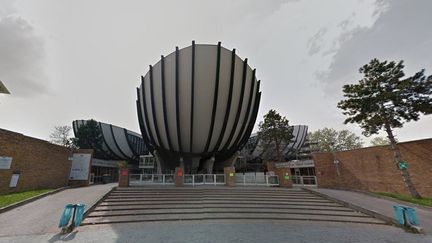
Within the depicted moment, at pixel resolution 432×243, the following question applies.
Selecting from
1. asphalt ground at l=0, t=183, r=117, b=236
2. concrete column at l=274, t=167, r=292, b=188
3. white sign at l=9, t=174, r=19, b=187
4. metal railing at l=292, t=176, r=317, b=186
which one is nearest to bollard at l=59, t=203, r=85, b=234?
asphalt ground at l=0, t=183, r=117, b=236

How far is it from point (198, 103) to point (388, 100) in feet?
50.2

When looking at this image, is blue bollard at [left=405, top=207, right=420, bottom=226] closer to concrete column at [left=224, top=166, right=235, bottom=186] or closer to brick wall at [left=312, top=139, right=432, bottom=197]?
brick wall at [left=312, top=139, right=432, bottom=197]

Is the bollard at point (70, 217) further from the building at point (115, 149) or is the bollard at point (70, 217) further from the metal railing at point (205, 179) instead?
the building at point (115, 149)

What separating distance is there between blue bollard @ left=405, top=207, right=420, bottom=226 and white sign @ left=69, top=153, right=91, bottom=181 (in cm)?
2225

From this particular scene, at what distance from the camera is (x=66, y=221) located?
220 inches

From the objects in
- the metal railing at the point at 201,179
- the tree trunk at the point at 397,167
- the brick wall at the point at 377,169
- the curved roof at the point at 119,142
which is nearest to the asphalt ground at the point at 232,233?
the tree trunk at the point at 397,167

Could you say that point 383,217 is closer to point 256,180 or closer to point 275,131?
point 256,180

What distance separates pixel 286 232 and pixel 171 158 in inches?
870

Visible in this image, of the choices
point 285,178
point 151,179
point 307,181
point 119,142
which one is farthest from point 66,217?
point 119,142

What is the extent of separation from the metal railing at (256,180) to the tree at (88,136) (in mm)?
33754

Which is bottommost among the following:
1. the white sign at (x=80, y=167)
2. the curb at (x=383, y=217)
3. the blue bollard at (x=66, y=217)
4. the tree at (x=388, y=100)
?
the curb at (x=383, y=217)

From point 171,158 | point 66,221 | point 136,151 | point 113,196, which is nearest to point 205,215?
point 66,221

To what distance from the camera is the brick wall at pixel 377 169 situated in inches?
457

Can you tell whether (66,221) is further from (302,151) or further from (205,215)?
(302,151)
